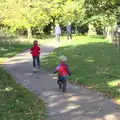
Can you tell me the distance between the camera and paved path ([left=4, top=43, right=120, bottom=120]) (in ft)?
31.5

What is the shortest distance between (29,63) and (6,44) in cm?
1194

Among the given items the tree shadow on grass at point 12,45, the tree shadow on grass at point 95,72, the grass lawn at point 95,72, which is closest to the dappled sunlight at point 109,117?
the grass lawn at point 95,72

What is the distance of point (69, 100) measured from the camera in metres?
11.4

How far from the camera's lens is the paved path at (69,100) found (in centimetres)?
961

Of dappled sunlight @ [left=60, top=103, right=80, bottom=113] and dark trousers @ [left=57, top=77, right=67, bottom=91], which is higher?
dark trousers @ [left=57, top=77, right=67, bottom=91]

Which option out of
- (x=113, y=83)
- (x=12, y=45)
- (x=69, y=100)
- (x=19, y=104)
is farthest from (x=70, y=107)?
(x=12, y=45)

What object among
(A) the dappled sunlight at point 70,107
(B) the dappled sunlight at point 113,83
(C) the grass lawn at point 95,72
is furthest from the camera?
(B) the dappled sunlight at point 113,83

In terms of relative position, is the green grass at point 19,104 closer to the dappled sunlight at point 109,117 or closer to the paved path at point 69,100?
the paved path at point 69,100

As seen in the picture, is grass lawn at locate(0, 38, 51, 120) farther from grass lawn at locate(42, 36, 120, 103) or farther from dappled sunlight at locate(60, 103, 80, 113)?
grass lawn at locate(42, 36, 120, 103)

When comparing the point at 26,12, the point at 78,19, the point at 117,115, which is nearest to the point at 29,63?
the point at 117,115

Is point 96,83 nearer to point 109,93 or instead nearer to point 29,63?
point 109,93

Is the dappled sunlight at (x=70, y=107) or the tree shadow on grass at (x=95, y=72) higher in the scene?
the dappled sunlight at (x=70, y=107)

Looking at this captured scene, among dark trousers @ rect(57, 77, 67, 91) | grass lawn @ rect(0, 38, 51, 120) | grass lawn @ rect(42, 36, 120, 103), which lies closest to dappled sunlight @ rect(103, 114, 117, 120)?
grass lawn @ rect(0, 38, 51, 120)

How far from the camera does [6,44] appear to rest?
105ft
